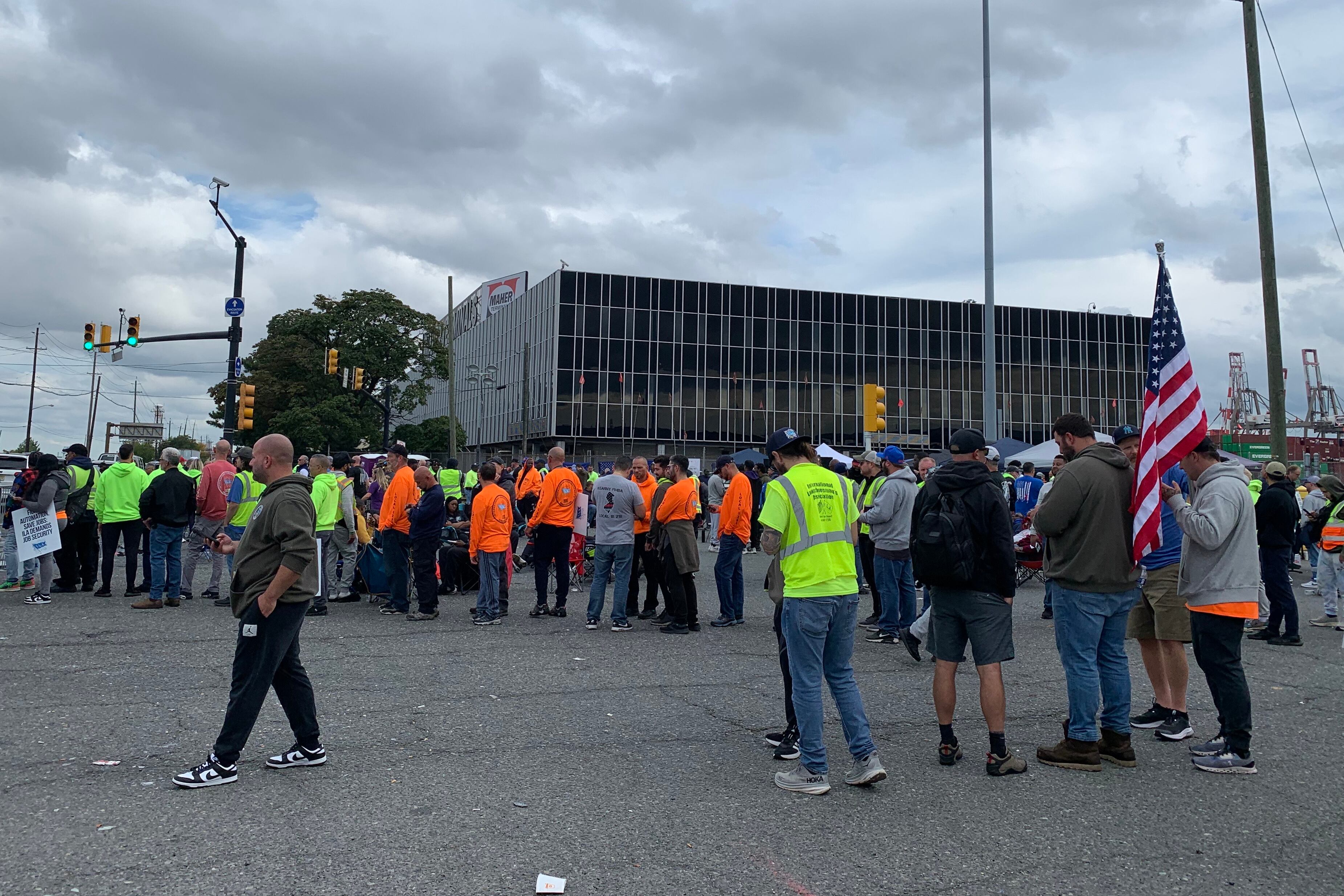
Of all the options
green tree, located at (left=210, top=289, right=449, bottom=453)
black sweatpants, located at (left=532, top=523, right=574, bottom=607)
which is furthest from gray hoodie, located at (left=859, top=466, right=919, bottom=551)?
green tree, located at (left=210, top=289, right=449, bottom=453)

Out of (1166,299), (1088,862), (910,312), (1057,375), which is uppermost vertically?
(910,312)

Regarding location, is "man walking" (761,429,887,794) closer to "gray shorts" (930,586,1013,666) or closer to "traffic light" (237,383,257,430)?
"gray shorts" (930,586,1013,666)

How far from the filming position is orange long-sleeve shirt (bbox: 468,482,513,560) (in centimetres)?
1094

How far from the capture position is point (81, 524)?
12594 mm

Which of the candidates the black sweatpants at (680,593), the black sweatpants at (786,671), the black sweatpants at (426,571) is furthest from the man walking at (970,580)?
the black sweatpants at (426,571)

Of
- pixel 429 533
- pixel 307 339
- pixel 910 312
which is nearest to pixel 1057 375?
pixel 910 312

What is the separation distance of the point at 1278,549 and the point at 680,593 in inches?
246

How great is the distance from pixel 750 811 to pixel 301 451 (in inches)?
2044

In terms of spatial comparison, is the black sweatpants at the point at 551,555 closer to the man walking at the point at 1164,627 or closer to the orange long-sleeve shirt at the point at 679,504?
the orange long-sleeve shirt at the point at 679,504

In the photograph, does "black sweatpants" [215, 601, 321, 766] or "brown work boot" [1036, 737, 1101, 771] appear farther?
"brown work boot" [1036, 737, 1101, 771]

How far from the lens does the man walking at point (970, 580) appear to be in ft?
17.7

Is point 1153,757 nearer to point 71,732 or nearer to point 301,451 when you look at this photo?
point 71,732

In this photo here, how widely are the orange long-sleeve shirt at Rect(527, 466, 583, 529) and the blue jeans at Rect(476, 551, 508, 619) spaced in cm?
66

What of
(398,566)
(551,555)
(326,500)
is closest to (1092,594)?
(551,555)
